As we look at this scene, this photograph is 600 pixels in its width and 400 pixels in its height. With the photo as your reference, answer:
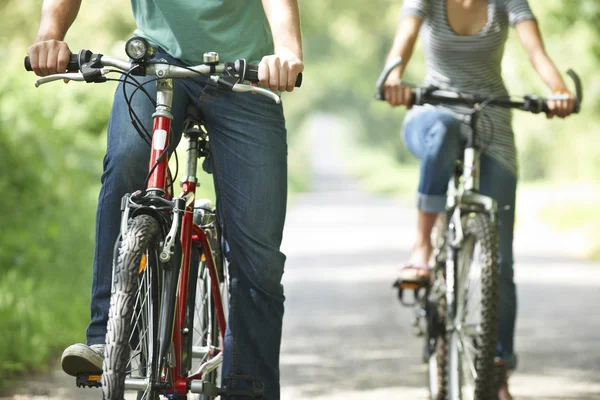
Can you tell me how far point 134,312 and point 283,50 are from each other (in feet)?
2.93

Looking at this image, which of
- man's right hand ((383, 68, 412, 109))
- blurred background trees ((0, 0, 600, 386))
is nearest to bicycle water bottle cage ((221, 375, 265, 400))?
man's right hand ((383, 68, 412, 109))

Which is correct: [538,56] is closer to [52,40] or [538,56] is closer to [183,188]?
[183,188]

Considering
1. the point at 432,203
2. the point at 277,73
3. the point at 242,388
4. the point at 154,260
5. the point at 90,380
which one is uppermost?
the point at 277,73

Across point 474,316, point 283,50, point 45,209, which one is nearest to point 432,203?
point 474,316

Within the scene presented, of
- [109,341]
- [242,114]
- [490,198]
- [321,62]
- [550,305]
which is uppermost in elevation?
[321,62]

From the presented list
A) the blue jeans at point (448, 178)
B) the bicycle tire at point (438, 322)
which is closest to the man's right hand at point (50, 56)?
the blue jeans at point (448, 178)

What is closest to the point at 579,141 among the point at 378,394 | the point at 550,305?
the point at 550,305

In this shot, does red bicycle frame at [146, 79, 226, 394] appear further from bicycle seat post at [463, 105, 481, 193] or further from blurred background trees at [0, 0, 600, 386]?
blurred background trees at [0, 0, 600, 386]

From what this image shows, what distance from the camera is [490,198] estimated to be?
4.66 meters

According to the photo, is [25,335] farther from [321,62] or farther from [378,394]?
[321,62]

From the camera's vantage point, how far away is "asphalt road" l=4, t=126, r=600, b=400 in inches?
217

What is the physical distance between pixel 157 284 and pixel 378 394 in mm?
2632

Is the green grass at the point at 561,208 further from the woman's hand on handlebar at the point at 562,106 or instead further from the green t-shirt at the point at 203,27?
the green t-shirt at the point at 203,27

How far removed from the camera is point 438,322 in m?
4.84
